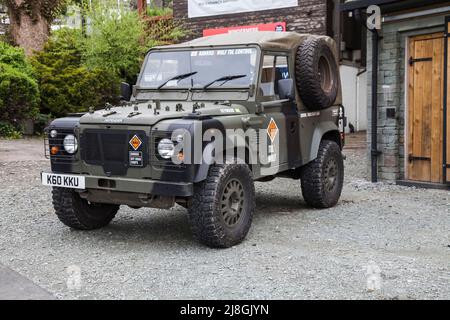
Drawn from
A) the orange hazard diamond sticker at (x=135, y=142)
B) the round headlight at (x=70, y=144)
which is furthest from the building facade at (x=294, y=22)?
the orange hazard diamond sticker at (x=135, y=142)

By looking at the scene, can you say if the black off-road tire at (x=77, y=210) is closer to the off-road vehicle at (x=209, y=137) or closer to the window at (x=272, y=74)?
the off-road vehicle at (x=209, y=137)

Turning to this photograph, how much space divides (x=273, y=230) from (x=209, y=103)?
156 cm

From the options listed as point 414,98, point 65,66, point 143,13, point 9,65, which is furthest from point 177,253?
point 143,13

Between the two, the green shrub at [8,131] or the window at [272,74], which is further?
the green shrub at [8,131]

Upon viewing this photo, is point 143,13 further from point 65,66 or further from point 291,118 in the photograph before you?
point 291,118

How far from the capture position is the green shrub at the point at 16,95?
48.8 ft

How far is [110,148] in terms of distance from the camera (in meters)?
5.71

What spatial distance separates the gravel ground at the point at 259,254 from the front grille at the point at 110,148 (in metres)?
0.83

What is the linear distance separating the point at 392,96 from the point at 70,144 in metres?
5.74

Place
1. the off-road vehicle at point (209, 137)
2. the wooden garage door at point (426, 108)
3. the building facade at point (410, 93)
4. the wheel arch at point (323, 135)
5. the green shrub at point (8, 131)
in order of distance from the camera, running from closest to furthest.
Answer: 1. the off-road vehicle at point (209, 137)
2. the wheel arch at point (323, 135)
3. the building facade at point (410, 93)
4. the wooden garage door at point (426, 108)
5. the green shrub at point (8, 131)

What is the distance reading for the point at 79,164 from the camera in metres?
5.91

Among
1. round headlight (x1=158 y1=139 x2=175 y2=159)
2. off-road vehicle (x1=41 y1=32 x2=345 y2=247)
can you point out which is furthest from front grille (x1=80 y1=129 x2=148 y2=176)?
round headlight (x1=158 y1=139 x2=175 y2=159)

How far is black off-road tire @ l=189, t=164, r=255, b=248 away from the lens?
550 centimetres

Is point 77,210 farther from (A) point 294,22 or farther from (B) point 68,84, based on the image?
(A) point 294,22
